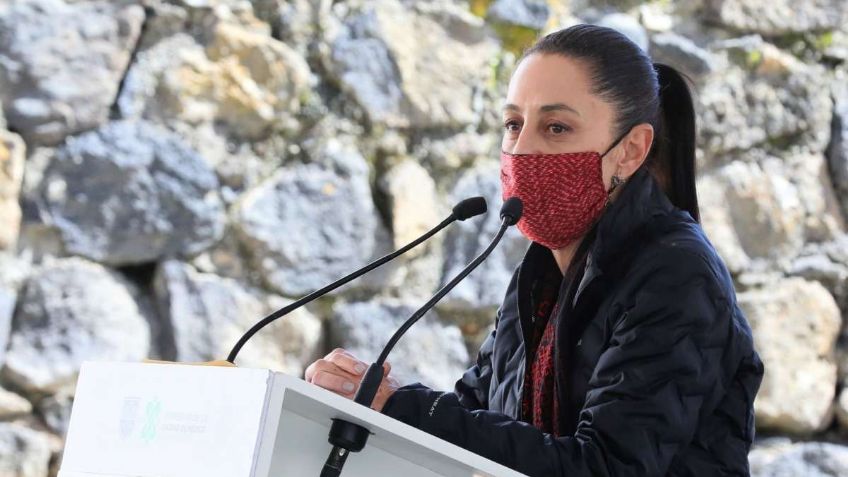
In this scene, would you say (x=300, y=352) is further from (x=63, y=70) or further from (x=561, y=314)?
(x=561, y=314)

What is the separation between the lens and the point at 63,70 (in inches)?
98.4

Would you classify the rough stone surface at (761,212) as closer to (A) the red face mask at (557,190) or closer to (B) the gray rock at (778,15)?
(B) the gray rock at (778,15)

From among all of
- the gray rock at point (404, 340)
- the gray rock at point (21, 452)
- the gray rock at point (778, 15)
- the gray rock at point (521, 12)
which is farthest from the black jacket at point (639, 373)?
the gray rock at point (778, 15)

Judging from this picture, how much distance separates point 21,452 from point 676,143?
1352mm

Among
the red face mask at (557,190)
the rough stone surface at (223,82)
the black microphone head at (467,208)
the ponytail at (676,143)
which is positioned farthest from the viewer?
the rough stone surface at (223,82)

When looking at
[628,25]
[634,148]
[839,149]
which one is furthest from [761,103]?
[634,148]

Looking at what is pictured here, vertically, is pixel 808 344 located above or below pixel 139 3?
below

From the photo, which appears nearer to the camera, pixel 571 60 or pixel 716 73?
pixel 571 60

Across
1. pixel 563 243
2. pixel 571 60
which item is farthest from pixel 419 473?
pixel 571 60

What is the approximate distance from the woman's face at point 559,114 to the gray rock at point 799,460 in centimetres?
137

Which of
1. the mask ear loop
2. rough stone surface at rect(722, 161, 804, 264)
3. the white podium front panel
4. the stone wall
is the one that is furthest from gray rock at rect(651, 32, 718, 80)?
the white podium front panel

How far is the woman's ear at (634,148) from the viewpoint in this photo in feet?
5.74

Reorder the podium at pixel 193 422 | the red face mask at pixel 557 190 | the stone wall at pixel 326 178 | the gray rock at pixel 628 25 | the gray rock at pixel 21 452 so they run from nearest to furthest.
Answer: the podium at pixel 193 422 < the red face mask at pixel 557 190 < the gray rock at pixel 21 452 < the stone wall at pixel 326 178 < the gray rock at pixel 628 25

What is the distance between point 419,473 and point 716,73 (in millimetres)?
1955
